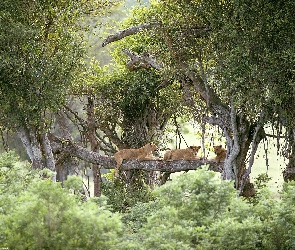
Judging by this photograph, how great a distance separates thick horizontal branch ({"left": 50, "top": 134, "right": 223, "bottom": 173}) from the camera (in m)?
15.8

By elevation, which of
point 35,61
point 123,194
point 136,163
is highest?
point 35,61

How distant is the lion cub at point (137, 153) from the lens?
54.8 feet

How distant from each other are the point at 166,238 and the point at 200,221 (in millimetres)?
829

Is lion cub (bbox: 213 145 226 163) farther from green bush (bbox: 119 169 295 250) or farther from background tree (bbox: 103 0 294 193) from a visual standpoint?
green bush (bbox: 119 169 295 250)

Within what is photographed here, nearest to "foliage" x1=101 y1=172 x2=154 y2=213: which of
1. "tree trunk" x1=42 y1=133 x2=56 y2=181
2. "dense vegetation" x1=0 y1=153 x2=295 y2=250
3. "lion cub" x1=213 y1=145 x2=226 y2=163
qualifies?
"tree trunk" x1=42 y1=133 x2=56 y2=181

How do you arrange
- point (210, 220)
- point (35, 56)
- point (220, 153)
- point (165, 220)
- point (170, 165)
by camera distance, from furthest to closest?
point (170, 165) < point (220, 153) < point (35, 56) < point (210, 220) < point (165, 220)

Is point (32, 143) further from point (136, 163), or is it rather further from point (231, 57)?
point (231, 57)

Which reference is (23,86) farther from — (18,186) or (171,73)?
(18,186)

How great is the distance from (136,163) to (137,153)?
0.31m

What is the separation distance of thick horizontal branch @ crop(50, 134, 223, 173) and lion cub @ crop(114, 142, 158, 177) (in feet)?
0.42

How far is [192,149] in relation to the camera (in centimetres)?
1602

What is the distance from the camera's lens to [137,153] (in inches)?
666

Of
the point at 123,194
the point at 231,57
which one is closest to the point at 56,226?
the point at 231,57

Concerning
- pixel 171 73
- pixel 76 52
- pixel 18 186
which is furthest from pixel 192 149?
pixel 18 186
